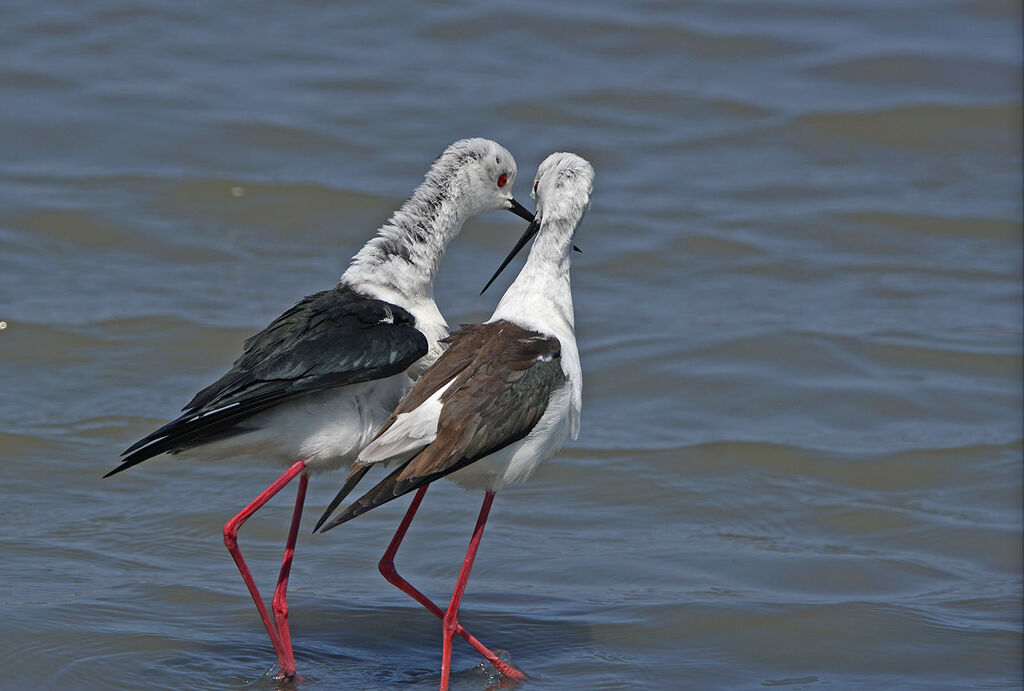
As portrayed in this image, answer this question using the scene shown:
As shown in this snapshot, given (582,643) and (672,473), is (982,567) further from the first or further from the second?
(582,643)

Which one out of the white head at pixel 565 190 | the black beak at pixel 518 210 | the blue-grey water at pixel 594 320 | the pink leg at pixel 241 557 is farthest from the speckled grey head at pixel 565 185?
the blue-grey water at pixel 594 320

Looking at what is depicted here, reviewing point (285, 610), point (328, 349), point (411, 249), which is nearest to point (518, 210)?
point (411, 249)

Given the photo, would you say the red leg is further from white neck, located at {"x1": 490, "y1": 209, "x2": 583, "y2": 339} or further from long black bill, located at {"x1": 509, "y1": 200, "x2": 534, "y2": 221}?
long black bill, located at {"x1": 509, "y1": 200, "x2": 534, "y2": 221}

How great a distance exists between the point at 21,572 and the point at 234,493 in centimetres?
135

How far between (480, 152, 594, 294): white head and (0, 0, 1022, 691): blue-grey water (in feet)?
5.88

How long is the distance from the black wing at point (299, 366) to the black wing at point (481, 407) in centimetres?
21

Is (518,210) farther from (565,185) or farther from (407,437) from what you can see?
(407,437)

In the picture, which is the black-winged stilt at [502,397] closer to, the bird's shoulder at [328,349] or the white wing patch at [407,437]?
the white wing patch at [407,437]

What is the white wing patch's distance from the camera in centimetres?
543

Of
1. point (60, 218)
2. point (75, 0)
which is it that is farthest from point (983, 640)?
point (75, 0)

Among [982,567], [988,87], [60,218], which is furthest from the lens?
[988,87]

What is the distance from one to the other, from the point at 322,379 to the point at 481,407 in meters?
0.64

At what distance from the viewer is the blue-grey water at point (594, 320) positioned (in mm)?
6547

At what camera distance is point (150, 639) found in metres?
6.12
